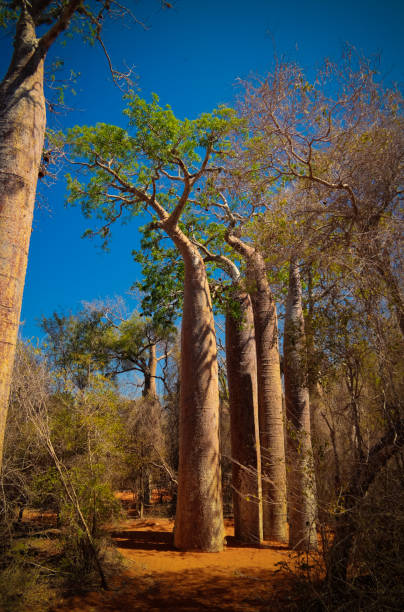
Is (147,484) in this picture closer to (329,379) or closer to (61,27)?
(329,379)

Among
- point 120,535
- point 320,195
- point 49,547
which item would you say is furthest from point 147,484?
point 320,195

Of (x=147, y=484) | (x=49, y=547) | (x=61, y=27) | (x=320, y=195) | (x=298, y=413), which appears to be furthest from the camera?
(x=147, y=484)

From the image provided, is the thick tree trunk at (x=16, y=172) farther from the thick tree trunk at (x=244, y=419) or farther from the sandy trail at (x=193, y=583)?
the thick tree trunk at (x=244, y=419)

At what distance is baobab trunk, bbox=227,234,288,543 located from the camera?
6.58 meters

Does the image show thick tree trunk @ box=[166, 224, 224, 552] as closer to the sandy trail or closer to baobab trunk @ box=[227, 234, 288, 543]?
the sandy trail

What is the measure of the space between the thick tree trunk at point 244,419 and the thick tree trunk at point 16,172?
4.97 meters

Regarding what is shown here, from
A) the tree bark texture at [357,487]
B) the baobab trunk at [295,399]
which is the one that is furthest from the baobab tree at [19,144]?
the baobab trunk at [295,399]

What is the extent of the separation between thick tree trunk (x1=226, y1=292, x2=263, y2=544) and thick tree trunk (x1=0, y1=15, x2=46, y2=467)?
195 inches

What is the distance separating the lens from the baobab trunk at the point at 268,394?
21.6 ft

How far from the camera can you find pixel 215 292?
7.91m

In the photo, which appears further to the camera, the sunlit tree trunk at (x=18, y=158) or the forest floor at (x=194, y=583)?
the forest floor at (x=194, y=583)

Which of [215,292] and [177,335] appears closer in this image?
[215,292]

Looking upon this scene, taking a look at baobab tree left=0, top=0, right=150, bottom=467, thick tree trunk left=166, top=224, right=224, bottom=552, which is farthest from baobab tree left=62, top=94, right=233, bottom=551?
baobab tree left=0, top=0, right=150, bottom=467

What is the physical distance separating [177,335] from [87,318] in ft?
11.8
